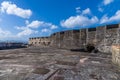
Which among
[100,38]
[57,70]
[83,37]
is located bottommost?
[57,70]

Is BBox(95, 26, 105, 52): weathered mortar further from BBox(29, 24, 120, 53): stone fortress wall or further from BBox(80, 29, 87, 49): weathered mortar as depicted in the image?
BBox(80, 29, 87, 49): weathered mortar

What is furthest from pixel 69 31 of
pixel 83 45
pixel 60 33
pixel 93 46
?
pixel 93 46

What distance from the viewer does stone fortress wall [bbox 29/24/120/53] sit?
5770 millimetres

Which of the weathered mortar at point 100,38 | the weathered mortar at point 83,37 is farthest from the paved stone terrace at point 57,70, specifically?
the weathered mortar at point 83,37

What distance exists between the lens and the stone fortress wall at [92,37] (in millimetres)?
5770

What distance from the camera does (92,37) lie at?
6.87 meters

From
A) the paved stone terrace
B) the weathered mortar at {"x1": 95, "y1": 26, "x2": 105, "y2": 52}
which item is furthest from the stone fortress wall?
the paved stone terrace

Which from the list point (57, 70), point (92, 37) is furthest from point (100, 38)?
point (57, 70)

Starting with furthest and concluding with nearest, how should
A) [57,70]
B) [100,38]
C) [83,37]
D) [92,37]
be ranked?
[83,37]
[92,37]
[100,38]
[57,70]

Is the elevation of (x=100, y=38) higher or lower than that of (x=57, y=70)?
higher

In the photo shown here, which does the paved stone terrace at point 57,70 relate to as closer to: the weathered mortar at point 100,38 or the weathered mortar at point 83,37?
the weathered mortar at point 100,38

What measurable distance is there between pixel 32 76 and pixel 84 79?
0.92 metres

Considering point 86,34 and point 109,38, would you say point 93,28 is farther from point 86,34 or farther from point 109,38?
point 109,38

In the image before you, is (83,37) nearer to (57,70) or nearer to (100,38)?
(100,38)
